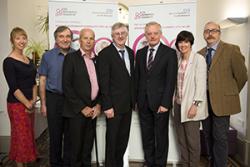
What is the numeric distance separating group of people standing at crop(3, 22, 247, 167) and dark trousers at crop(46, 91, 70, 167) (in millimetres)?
10

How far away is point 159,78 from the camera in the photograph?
8.63 feet

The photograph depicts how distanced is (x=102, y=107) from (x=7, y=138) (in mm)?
1747

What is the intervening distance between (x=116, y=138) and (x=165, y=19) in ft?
4.89

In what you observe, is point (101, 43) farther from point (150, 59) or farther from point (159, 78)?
point (159, 78)

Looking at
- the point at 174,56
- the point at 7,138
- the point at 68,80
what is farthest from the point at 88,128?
the point at 7,138

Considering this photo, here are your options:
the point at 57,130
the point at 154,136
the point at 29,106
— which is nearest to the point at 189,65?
the point at 154,136

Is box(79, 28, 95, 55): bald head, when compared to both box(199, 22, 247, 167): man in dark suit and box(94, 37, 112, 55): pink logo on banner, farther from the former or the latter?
box(199, 22, 247, 167): man in dark suit

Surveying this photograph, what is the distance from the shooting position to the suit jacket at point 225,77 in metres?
2.53

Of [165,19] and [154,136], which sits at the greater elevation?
[165,19]

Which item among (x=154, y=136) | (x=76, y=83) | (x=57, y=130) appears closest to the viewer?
(x=76, y=83)

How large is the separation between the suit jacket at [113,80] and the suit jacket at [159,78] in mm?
190

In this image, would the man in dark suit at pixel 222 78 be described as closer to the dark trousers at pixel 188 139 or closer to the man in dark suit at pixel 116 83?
the dark trousers at pixel 188 139

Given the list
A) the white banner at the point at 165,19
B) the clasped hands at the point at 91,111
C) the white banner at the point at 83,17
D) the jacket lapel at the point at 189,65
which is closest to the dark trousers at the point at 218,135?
the jacket lapel at the point at 189,65

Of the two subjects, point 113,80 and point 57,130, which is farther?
point 57,130
